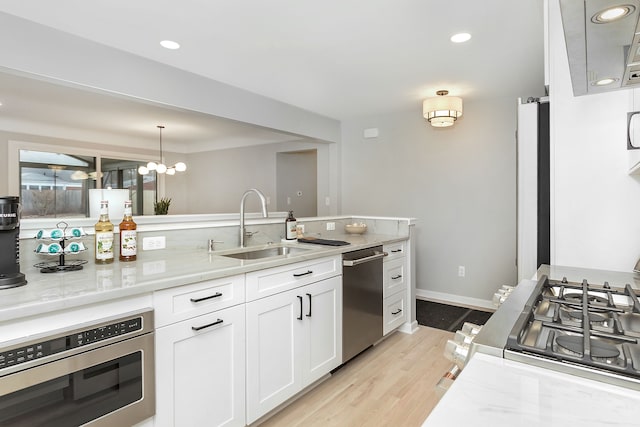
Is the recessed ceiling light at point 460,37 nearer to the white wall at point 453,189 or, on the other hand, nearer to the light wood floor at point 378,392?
the white wall at point 453,189

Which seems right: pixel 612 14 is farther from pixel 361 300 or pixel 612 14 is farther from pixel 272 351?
pixel 361 300

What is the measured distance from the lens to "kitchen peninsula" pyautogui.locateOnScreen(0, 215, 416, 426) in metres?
1.15

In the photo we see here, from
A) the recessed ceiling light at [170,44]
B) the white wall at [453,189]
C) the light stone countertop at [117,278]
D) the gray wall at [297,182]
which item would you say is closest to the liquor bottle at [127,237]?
the light stone countertop at [117,278]

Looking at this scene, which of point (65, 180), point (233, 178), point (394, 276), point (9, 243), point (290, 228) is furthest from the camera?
point (233, 178)

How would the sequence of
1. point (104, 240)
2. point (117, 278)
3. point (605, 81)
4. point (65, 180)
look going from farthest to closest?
point (65, 180)
point (104, 240)
point (117, 278)
point (605, 81)

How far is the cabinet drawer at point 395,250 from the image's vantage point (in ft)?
9.51

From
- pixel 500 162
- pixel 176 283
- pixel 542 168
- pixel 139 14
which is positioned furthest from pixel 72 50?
pixel 500 162

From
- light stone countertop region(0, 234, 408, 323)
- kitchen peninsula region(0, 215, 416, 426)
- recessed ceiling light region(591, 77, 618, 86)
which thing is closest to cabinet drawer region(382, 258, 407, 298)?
kitchen peninsula region(0, 215, 416, 426)

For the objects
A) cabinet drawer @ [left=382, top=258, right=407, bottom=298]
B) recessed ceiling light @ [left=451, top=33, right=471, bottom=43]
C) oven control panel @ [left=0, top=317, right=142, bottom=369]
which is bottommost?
cabinet drawer @ [left=382, top=258, right=407, bottom=298]

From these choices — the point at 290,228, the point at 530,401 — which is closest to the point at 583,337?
the point at 530,401

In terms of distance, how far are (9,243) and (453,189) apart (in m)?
4.00

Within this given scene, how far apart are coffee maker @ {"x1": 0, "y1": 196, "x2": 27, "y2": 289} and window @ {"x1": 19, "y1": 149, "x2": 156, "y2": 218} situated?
4675 mm

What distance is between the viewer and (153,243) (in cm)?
200

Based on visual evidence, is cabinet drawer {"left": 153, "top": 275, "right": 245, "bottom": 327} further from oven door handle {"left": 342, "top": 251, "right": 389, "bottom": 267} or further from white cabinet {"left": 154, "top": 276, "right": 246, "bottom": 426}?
oven door handle {"left": 342, "top": 251, "right": 389, "bottom": 267}
